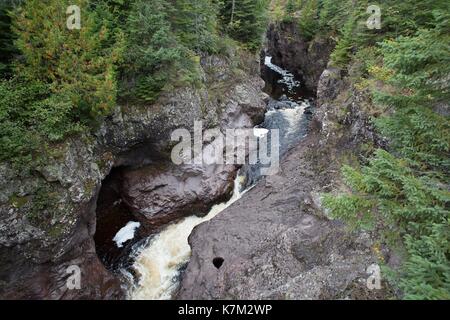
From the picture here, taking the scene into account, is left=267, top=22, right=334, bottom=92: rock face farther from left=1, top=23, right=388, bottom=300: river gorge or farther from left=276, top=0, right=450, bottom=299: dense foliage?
left=276, top=0, right=450, bottom=299: dense foliage

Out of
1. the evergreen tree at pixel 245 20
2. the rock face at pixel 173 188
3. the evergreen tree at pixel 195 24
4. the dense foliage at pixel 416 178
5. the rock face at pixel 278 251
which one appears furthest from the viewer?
the evergreen tree at pixel 245 20

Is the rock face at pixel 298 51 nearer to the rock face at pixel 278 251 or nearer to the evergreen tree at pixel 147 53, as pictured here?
the rock face at pixel 278 251

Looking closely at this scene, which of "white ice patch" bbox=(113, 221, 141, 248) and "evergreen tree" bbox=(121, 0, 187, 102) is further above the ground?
"evergreen tree" bbox=(121, 0, 187, 102)

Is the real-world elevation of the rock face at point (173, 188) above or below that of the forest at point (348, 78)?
below

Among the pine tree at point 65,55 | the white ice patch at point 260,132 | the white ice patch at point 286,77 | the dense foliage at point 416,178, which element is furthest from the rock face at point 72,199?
the white ice patch at point 286,77

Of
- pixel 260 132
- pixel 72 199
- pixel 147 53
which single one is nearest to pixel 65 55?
pixel 147 53

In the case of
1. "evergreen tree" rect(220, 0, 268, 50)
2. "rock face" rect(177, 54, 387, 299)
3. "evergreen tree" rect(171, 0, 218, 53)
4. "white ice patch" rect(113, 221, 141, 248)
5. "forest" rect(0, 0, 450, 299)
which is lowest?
"white ice patch" rect(113, 221, 141, 248)

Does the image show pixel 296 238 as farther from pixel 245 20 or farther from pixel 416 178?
pixel 245 20

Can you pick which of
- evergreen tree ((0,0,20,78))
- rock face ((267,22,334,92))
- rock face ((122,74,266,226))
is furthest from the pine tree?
rock face ((267,22,334,92))
